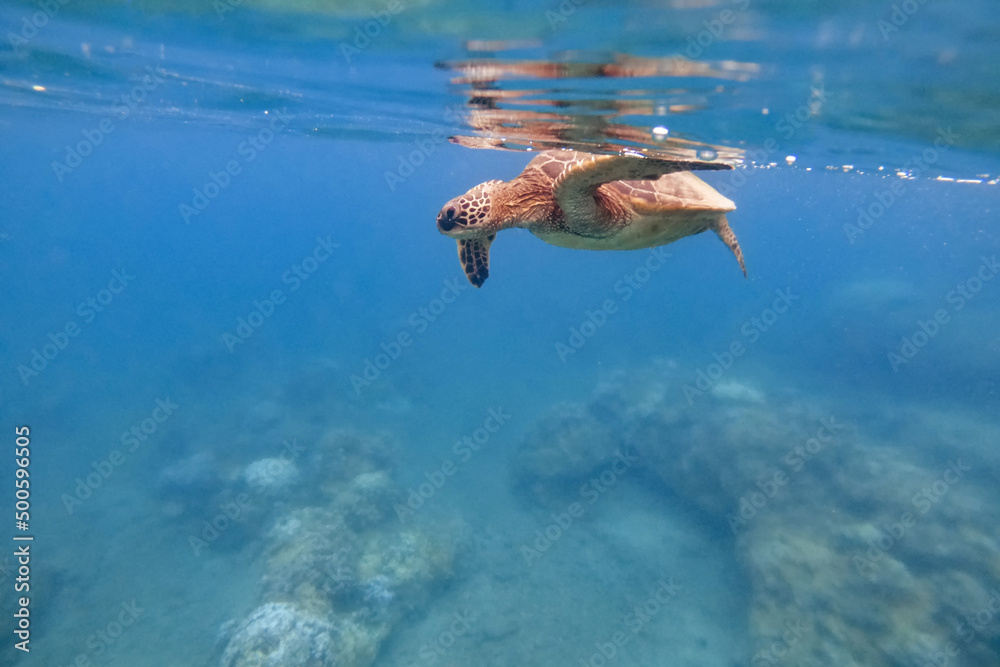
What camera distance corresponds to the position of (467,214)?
5.58 m

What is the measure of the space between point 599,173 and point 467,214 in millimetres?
1641

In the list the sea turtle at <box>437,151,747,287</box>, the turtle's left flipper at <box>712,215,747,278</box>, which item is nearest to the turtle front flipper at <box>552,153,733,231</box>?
the sea turtle at <box>437,151,747,287</box>

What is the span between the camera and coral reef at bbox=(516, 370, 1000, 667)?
8.34 m

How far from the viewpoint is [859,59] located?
6.36m

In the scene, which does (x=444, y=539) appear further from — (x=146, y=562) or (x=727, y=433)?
(x=727, y=433)

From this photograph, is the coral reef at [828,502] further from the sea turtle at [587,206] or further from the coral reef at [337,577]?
the sea turtle at [587,206]

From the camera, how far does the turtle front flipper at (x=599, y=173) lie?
14.5 ft

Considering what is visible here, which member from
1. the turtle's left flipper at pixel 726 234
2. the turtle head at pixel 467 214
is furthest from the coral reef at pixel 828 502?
the turtle head at pixel 467 214

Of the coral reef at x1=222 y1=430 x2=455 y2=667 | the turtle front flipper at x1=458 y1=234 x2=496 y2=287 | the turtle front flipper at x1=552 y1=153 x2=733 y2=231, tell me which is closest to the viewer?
the turtle front flipper at x1=552 y1=153 x2=733 y2=231

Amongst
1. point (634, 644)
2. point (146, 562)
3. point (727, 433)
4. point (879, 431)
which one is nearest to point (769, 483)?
point (727, 433)

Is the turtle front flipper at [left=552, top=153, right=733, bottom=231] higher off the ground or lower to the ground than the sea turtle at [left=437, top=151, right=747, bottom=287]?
higher

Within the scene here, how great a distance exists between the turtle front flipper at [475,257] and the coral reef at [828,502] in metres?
8.77

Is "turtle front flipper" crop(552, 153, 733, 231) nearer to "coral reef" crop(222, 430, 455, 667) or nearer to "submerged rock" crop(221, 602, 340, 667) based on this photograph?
"submerged rock" crop(221, 602, 340, 667)

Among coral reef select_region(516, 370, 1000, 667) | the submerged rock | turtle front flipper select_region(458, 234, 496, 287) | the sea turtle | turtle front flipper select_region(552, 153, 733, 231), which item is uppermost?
turtle front flipper select_region(552, 153, 733, 231)
